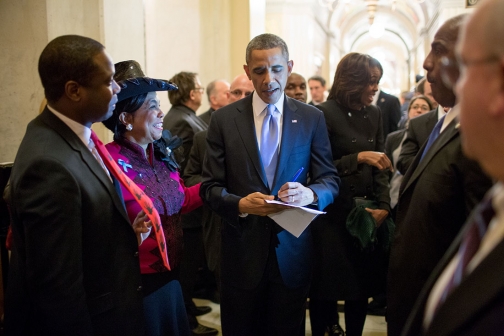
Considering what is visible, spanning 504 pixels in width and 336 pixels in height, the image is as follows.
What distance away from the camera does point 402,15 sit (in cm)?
2561

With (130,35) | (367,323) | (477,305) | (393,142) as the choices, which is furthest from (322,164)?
(130,35)

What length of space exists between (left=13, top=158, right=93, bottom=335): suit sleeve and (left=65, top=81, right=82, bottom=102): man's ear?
27 centimetres

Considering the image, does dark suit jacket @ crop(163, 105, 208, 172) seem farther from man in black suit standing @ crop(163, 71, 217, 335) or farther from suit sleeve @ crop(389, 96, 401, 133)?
suit sleeve @ crop(389, 96, 401, 133)

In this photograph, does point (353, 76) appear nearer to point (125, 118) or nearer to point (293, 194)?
point (293, 194)

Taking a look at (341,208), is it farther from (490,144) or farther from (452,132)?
(490,144)

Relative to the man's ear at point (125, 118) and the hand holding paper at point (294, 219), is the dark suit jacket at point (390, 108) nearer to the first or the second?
the hand holding paper at point (294, 219)

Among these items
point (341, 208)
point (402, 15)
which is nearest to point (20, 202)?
point (341, 208)

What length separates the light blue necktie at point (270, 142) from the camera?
103 inches

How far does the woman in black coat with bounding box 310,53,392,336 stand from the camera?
3051 mm

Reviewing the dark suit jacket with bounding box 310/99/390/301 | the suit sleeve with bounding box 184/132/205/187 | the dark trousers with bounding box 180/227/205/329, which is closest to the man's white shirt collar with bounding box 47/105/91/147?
the dark suit jacket with bounding box 310/99/390/301

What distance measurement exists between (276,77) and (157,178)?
800mm

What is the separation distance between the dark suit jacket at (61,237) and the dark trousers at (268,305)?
2.77 ft

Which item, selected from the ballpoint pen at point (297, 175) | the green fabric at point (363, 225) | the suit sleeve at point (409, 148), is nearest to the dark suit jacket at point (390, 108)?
the suit sleeve at point (409, 148)

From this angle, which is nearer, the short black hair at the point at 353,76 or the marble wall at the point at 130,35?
the short black hair at the point at 353,76
